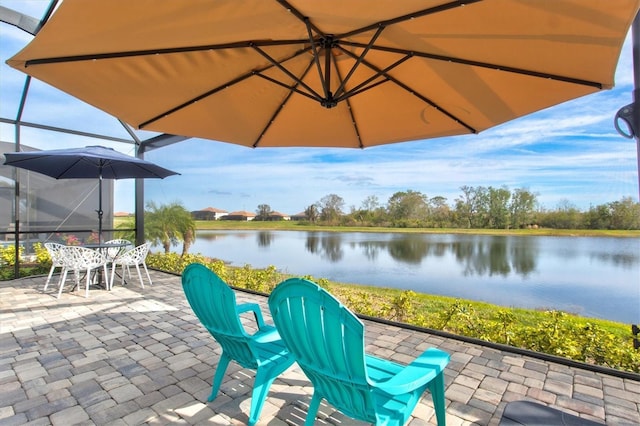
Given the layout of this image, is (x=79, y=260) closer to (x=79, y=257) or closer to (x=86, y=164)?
(x=79, y=257)

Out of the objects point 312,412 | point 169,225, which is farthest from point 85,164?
point 312,412

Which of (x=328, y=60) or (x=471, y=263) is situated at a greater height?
(x=328, y=60)

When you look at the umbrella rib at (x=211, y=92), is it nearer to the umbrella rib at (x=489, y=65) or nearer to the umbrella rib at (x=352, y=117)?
the umbrella rib at (x=352, y=117)

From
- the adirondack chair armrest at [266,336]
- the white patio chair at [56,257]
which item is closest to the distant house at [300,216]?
the white patio chair at [56,257]

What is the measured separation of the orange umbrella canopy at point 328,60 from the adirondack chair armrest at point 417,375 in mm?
1456

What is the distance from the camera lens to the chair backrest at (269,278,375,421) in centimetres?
132

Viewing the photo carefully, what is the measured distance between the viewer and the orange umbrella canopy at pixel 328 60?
1476 mm

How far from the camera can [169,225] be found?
8.41m

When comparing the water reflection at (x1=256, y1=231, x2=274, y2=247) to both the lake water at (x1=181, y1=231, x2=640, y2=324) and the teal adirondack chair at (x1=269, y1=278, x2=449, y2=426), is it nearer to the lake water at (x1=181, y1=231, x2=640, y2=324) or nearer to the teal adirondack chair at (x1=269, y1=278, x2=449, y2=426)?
the lake water at (x1=181, y1=231, x2=640, y2=324)

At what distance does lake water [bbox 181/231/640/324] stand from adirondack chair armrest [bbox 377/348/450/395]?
11.1ft

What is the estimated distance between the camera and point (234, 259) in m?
8.38

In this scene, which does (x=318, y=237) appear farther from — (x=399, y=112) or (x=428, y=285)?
(x=399, y=112)

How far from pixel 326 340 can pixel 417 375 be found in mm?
463

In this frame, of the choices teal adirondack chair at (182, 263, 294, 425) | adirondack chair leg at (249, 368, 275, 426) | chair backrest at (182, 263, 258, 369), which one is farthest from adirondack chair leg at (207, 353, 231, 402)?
adirondack chair leg at (249, 368, 275, 426)
